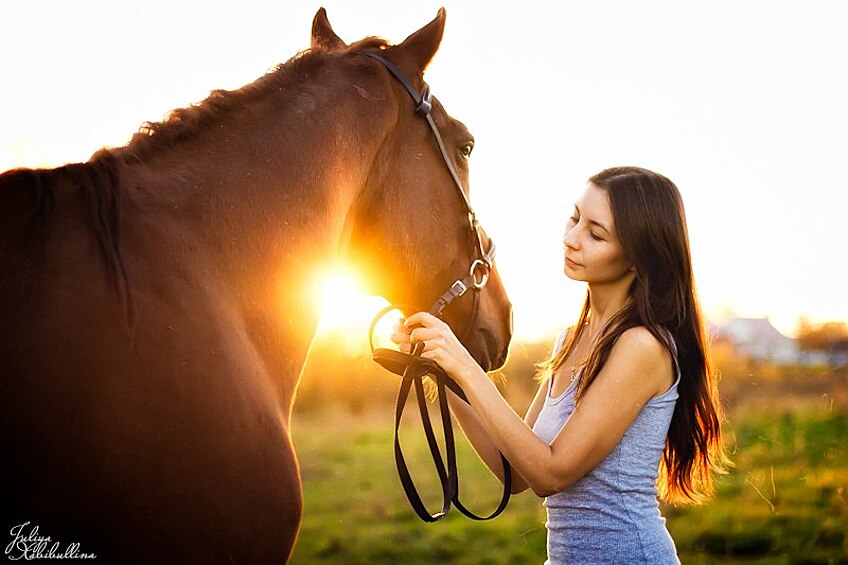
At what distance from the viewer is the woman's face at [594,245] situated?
277 cm

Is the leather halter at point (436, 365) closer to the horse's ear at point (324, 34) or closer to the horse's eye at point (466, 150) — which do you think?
the horse's eye at point (466, 150)

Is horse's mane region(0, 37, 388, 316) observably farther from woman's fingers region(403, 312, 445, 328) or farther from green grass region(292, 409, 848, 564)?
green grass region(292, 409, 848, 564)

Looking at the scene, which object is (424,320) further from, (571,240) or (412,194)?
(571,240)

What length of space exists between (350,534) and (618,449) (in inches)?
186

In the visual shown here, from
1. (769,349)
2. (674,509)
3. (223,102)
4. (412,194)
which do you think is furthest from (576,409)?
(769,349)

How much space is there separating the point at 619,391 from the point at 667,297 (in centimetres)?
45

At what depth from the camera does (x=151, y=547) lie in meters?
1.82

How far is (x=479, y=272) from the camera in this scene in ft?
9.70

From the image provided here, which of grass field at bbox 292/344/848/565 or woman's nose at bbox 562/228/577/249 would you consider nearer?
woman's nose at bbox 562/228/577/249

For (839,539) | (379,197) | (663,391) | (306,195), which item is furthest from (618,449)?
(839,539)

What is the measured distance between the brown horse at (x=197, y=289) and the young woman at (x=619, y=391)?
52 centimetres

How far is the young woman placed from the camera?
2.49m

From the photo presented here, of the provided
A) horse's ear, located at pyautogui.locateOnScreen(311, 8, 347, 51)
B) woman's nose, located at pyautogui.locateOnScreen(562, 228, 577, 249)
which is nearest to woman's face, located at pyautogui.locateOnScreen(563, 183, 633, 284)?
woman's nose, located at pyautogui.locateOnScreen(562, 228, 577, 249)

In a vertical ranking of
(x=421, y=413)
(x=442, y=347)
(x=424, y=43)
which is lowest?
(x=421, y=413)
